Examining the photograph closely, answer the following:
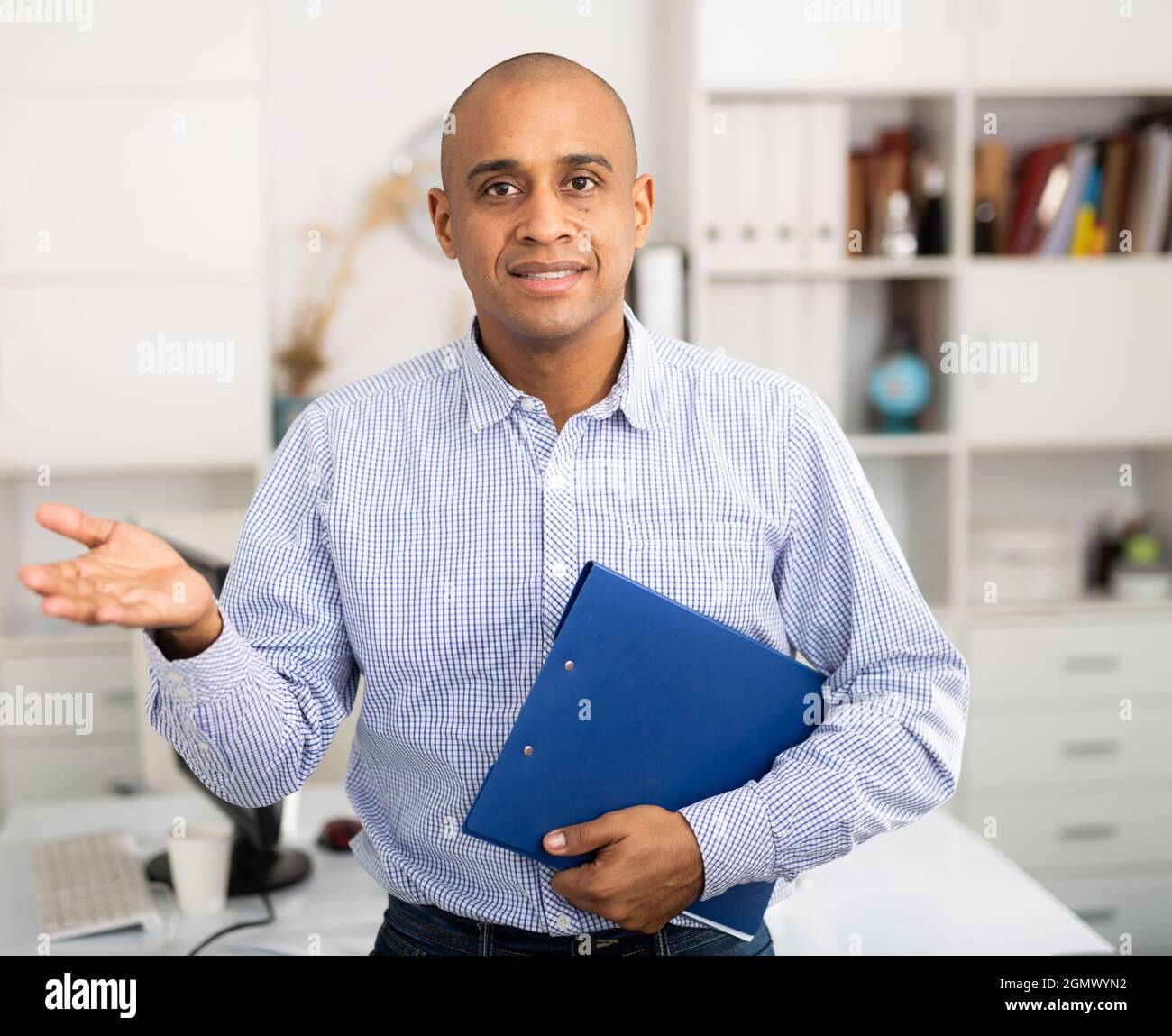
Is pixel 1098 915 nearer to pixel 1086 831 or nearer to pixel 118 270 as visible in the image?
pixel 1086 831

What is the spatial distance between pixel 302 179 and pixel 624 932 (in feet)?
8.12

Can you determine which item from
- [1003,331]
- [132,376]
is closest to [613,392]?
[132,376]

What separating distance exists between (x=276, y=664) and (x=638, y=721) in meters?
0.37

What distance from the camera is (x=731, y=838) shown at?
1.17 m

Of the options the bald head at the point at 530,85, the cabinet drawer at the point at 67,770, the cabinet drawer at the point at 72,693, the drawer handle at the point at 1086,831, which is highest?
the bald head at the point at 530,85

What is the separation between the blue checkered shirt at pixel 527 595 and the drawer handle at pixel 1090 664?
2.07m

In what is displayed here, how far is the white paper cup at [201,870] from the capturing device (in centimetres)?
159

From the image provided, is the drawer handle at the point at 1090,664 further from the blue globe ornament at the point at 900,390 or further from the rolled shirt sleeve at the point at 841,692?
the rolled shirt sleeve at the point at 841,692

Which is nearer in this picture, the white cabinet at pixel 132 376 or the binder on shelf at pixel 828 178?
the white cabinet at pixel 132 376

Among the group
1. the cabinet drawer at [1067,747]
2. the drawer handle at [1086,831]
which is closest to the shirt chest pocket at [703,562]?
the cabinet drawer at [1067,747]

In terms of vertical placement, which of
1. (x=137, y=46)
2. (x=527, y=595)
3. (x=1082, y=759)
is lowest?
(x=1082, y=759)

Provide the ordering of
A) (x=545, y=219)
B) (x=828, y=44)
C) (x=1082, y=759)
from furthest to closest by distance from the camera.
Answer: (x=1082, y=759)
(x=828, y=44)
(x=545, y=219)

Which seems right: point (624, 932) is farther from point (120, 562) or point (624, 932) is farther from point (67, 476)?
point (67, 476)

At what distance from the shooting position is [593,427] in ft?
4.25
